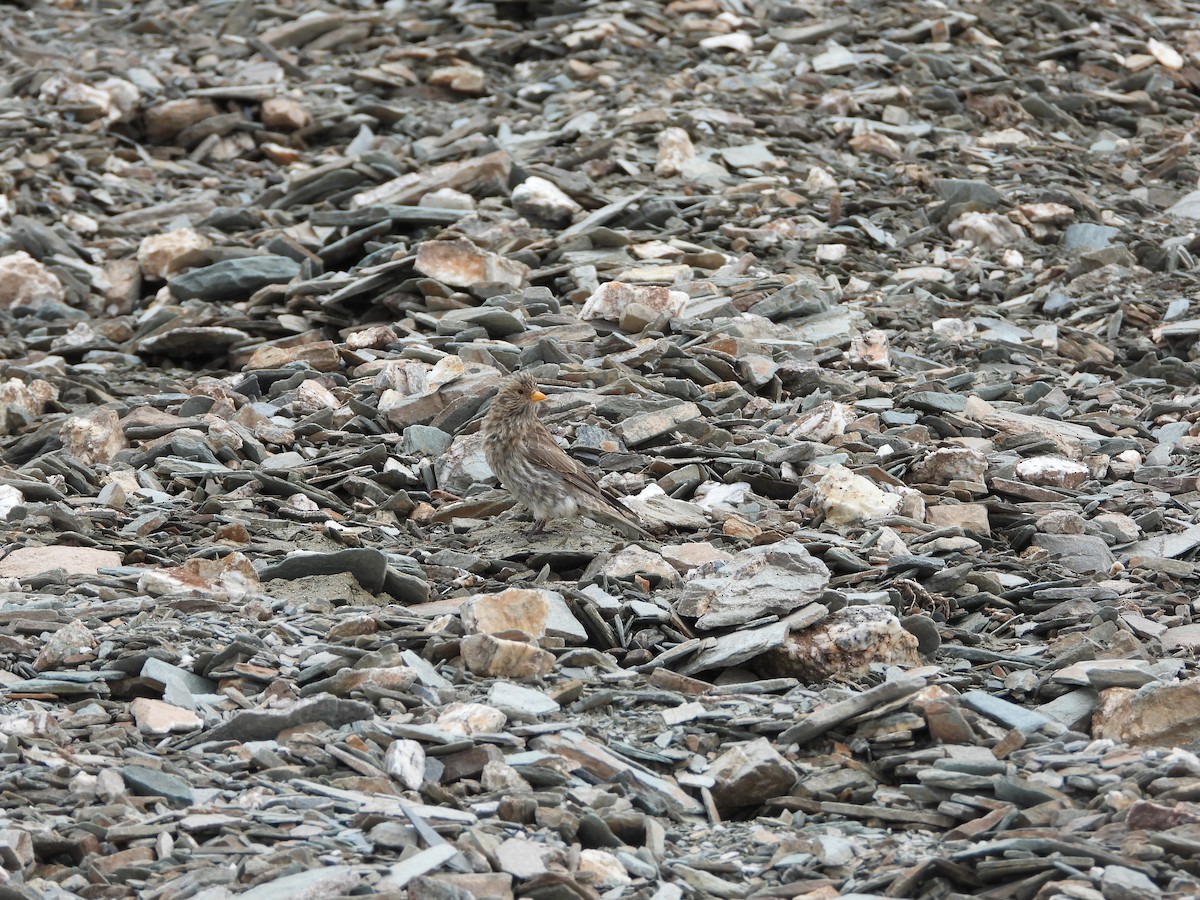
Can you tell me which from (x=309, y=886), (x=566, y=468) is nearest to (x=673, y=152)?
(x=566, y=468)

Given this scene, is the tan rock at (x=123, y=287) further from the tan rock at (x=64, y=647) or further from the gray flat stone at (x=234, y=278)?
the tan rock at (x=64, y=647)

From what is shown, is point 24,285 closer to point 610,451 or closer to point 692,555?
point 610,451

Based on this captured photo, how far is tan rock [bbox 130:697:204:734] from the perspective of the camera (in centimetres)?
575

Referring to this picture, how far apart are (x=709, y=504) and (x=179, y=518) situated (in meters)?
3.14

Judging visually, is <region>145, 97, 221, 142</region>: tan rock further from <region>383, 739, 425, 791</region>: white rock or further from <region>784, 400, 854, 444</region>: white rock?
<region>383, 739, 425, 791</region>: white rock

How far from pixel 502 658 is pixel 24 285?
887 cm

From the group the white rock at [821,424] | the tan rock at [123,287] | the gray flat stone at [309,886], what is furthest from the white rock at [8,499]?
the tan rock at [123,287]

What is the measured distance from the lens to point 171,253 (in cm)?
1362

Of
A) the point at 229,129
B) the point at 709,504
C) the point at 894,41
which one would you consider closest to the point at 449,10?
the point at 229,129

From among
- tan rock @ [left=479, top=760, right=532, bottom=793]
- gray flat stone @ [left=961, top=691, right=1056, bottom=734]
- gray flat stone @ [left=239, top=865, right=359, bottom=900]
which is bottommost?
gray flat stone @ [left=961, top=691, right=1056, bottom=734]

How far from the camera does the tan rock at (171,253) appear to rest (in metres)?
13.5

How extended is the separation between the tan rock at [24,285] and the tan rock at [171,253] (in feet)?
2.85

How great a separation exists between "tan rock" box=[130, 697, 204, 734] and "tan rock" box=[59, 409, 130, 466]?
400 centimetres

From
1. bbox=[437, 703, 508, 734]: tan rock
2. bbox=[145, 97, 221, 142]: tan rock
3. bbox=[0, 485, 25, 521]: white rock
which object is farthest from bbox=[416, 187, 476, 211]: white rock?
bbox=[437, 703, 508, 734]: tan rock
